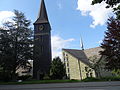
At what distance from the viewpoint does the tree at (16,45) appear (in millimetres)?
38094

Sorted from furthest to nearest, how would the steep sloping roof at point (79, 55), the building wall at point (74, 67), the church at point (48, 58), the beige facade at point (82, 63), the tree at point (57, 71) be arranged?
the steep sloping roof at point (79, 55) < the building wall at point (74, 67) < the church at point (48, 58) < the beige facade at point (82, 63) < the tree at point (57, 71)

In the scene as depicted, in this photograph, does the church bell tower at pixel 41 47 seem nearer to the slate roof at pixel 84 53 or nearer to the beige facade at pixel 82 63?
the beige facade at pixel 82 63

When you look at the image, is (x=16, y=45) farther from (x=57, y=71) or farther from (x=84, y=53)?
(x=84, y=53)

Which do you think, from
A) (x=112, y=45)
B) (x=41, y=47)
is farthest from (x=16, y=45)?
(x=112, y=45)

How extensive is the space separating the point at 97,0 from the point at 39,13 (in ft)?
151

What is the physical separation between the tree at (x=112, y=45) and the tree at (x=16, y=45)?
872 inches

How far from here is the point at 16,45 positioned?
40.8 meters

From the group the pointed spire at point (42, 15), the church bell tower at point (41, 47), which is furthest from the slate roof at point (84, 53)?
the pointed spire at point (42, 15)

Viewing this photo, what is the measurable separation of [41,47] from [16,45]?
321 inches

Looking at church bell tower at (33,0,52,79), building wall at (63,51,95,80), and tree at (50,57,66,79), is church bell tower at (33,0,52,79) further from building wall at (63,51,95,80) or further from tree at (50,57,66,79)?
tree at (50,57,66,79)

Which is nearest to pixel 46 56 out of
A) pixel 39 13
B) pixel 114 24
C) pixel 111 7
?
pixel 39 13

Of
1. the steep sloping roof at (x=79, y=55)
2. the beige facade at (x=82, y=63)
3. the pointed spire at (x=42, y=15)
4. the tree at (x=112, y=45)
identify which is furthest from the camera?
the pointed spire at (x=42, y=15)

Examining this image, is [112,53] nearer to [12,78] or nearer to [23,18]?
[12,78]

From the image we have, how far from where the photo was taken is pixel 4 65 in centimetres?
3781
